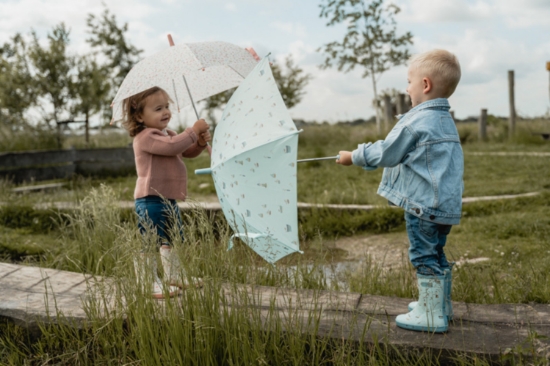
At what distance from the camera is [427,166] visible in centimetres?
318

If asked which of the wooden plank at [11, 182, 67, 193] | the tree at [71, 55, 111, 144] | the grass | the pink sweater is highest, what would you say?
the tree at [71, 55, 111, 144]

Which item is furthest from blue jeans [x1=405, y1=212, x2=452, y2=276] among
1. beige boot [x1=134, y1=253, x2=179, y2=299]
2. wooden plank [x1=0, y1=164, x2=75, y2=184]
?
wooden plank [x1=0, y1=164, x2=75, y2=184]

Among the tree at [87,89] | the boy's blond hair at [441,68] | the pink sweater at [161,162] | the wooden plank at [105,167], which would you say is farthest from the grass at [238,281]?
the tree at [87,89]

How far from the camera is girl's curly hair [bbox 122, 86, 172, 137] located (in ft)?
13.8

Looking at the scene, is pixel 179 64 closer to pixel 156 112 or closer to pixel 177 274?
pixel 156 112

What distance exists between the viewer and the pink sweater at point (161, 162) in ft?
13.3

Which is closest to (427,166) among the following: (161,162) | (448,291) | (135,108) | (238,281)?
(448,291)

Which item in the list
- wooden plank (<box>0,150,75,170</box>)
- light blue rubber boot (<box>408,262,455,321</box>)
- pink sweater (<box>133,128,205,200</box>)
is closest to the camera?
light blue rubber boot (<box>408,262,455,321</box>)

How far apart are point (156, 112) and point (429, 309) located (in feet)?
7.33

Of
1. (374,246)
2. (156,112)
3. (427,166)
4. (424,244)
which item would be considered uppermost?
(156,112)

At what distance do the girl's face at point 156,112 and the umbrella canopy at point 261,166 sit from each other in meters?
0.85

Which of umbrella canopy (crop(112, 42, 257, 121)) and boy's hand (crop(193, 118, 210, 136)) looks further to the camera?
boy's hand (crop(193, 118, 210, 136))

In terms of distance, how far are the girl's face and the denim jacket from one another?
1566 mm

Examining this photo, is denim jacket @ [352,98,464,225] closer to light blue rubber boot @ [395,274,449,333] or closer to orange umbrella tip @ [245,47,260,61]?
light blue rubber boot @ [395,274,449,333]
